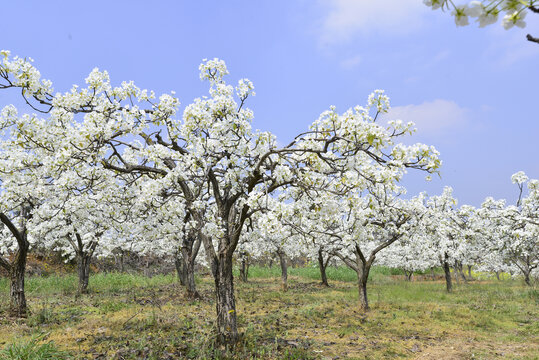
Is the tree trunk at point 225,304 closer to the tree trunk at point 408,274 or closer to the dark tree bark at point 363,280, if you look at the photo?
the dark tree bark at point 363,280

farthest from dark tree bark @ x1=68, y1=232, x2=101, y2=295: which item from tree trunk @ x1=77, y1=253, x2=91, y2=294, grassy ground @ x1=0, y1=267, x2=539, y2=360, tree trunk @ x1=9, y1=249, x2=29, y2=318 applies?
tree trunk @ x1=9, y1=249, x2=29, y2=318

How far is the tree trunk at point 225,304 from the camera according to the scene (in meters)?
8.79

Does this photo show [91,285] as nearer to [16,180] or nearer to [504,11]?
[16,180]

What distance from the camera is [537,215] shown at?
59.7 feet

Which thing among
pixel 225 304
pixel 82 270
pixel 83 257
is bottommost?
pixel 225 304

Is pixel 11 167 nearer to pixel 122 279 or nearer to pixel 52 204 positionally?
pixel 52 204

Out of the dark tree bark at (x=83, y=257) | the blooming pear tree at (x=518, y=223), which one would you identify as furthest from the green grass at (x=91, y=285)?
the blooming pear tree at (x=518, y=223)

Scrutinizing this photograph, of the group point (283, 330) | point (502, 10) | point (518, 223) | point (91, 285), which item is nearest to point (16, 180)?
point (283, 330)

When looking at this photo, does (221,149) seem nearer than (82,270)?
Yes

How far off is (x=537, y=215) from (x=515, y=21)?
2084 centimetres

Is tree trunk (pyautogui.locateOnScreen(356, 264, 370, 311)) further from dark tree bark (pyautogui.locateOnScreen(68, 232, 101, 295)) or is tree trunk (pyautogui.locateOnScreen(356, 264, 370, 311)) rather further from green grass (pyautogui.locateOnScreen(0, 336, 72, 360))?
dark tree bark (pyautogui.locateOnScreen(68, 232, 101, 295))

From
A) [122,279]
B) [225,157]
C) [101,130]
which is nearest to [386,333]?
[225,157]

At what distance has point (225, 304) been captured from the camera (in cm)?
895

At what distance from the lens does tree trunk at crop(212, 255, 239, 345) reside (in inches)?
346
